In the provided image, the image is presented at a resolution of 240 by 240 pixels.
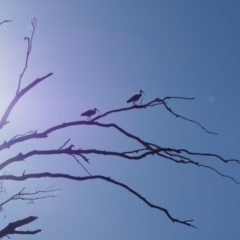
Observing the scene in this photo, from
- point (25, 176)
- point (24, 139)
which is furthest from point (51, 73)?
point (25, 176)

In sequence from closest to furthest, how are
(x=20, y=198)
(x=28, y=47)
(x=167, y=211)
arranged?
(x=167, y=211), (x=28, y=47), (x=20, y=198)

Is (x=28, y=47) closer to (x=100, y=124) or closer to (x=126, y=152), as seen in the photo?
(x=100, y=124)

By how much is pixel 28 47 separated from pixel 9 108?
2.57 feet

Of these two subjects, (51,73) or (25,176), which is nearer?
(25,176)

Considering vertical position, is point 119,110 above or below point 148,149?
above

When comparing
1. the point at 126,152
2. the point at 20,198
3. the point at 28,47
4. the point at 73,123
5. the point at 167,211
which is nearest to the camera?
the point at 167,211

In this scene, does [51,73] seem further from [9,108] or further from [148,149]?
[148,149]

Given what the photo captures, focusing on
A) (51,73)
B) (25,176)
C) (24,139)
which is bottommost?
(25,176)

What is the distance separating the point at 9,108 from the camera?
3619 mm

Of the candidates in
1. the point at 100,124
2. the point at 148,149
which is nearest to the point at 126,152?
the point at 148,149

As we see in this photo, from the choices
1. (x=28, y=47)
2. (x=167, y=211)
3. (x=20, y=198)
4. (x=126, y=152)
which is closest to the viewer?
(x=167, y=211)

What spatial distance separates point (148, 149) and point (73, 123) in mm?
824

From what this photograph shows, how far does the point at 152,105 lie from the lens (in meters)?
3.80

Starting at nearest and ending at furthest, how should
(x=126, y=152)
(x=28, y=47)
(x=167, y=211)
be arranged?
(x=167, y=211), (x=126, y=152), (x=28, y=47)
